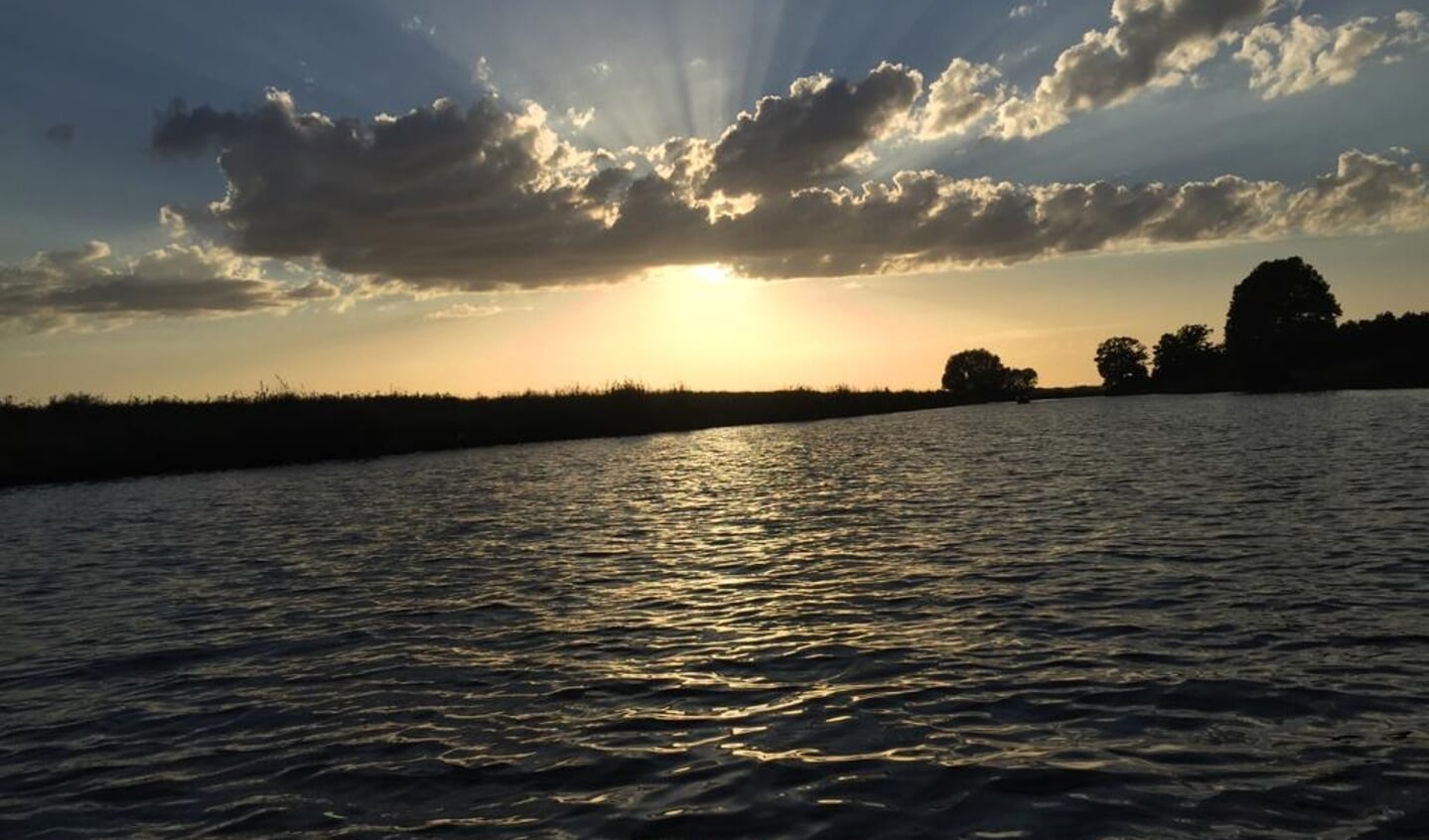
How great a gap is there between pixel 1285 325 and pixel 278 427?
17198 centimetres

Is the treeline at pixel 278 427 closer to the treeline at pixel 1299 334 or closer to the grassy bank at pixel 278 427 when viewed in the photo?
the grassy bank at pixel 278 427

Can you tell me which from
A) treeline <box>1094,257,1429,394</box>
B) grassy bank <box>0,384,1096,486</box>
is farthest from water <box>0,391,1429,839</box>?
treeline <box>1094,257,1429,394</box>

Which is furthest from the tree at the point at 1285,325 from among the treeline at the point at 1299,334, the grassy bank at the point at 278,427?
the grassy bank at the point at 278,427

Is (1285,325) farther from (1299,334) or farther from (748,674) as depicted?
(748,674)

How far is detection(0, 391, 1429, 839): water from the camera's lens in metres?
9.95

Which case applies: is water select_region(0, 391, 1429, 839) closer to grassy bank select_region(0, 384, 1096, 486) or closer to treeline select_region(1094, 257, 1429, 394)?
grassy bank select_region(0, 384, 1096, 486)

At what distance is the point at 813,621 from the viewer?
704 inches

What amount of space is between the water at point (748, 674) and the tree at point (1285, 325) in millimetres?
161404

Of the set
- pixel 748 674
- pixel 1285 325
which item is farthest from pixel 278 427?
pixel 1285 325

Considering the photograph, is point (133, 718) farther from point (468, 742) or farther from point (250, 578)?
point (250, 578)

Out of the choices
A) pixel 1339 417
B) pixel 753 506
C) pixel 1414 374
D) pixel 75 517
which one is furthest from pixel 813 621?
pixel 1414 374

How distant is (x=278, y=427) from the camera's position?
7600 centimetres

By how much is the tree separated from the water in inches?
6355

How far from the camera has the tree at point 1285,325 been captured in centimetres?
17362
